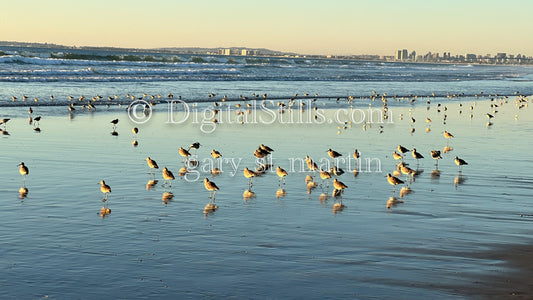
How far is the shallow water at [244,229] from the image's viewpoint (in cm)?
1024

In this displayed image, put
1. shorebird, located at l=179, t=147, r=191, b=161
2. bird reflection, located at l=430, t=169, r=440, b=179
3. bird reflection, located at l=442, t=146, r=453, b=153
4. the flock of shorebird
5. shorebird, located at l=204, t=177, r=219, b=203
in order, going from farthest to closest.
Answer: bird reflection, located at l=442, t=146, r=453, b=153
shorebird, located at l=179, t=147, r=191, b=161
bird reflection, located at l=430, t=169, r=440, b=179
shorebird, located at l=204, t=177, r=219, b=203
the flock of shorebird

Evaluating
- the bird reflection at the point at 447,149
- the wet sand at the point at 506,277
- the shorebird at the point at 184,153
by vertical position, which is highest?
the shorebird at the point at 184,153

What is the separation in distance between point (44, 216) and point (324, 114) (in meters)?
28.1

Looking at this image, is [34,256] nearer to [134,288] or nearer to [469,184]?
[134,288]

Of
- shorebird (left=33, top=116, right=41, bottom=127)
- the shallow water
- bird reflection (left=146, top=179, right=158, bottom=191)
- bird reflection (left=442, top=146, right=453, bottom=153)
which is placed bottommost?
the shallow water

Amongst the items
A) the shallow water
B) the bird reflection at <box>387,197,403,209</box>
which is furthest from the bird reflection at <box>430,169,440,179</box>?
the bird reflection at <box>387,197,403,209</box>

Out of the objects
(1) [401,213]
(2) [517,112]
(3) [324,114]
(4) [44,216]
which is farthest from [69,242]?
(2) [517,112]

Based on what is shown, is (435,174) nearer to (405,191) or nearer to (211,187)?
(405,191)

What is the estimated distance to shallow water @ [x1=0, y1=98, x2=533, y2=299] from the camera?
10242mm

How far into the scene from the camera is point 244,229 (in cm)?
1338

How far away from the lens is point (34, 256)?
11.3m

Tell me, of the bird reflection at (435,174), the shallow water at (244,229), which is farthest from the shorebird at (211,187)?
the bird reflection at (435,174)

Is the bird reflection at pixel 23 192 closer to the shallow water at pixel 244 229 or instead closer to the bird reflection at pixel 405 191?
the shallow water at pixel 244 229

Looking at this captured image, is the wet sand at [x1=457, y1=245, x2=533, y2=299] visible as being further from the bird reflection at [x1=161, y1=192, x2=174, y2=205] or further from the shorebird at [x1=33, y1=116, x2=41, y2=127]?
the shorebird at [x1=33, y1=116, x2=41, y2=127]
